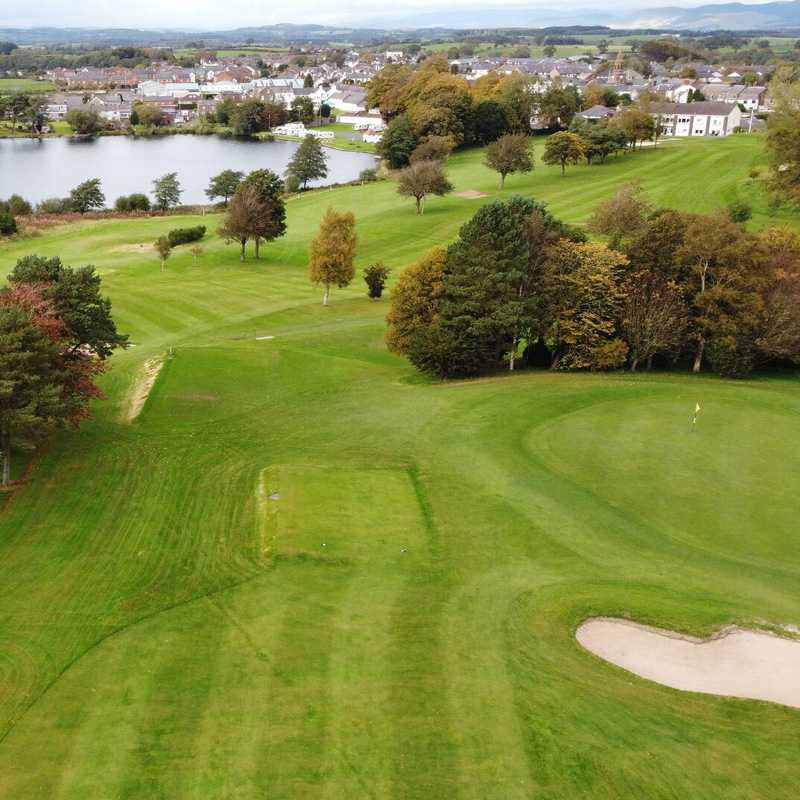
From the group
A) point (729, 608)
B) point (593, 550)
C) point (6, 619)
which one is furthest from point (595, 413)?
point (6, 619)

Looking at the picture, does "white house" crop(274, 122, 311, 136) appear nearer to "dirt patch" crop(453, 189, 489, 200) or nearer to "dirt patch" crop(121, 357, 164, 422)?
"dirt patch" crop(453, 189, 489, 200)

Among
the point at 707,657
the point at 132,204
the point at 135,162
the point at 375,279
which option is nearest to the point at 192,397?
the point at 707,657

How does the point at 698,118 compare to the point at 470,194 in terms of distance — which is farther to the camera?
the point at 698,118

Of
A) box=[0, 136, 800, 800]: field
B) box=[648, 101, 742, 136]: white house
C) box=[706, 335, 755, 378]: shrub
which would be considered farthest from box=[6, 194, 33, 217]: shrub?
box=[648, 101, 742, 136]: white house

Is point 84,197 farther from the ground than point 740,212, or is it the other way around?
point 740,212

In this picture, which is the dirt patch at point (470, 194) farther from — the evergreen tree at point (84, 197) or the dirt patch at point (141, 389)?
the dirt patch at point (141, 389)

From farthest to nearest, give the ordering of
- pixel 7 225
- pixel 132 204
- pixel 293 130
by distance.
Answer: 1. pixel 293 130
2. pixel 132 204
3. pixel 7 225

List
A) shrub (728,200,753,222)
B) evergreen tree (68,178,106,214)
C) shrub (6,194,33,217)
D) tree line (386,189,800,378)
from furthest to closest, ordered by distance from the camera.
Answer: evergreen tree (68,178,106,214) → shrub (6,194,33,217) → shrub (728,200,753,222) → tree line (386,189,800,378)

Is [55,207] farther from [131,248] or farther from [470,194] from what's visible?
[470,194]
